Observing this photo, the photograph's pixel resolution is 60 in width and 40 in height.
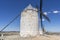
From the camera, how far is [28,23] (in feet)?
28.5

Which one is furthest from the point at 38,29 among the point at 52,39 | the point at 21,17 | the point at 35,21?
the point at 52,39

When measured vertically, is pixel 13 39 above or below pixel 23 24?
below

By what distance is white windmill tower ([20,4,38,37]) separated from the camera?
8641 mm

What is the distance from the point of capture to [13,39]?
816 centimetres

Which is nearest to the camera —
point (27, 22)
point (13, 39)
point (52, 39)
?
point (52, 39)

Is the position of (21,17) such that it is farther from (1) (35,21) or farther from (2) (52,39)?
A: (2) (52,39)

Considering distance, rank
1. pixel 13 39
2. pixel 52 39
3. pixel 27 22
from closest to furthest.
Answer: pixel 52 39 < pixel 13 39 < pixel 27 22

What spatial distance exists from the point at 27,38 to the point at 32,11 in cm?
156

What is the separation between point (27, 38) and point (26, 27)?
69 centimetres

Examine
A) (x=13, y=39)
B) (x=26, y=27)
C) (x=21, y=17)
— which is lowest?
(x=13, y=39)

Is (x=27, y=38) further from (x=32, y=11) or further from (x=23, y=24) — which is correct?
(x=32, y=11)

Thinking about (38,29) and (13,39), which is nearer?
(13,39)

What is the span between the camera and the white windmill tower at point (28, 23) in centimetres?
864

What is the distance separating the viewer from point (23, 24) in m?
8.74
